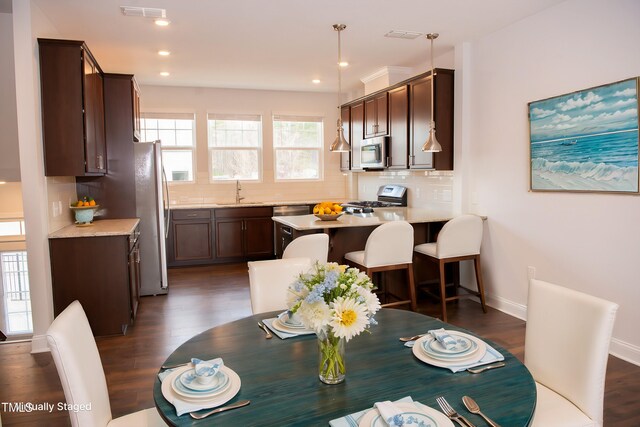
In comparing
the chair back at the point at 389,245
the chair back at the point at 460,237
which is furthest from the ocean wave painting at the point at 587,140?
the chair back at the point at 389,245

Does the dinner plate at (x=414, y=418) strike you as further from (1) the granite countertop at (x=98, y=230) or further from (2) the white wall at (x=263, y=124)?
(2) the white wall at (x=263, y=124)

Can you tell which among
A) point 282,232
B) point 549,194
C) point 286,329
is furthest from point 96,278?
point 549,194

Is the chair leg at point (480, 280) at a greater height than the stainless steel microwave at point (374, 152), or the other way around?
the stainless steel microwave at point (374, 152)

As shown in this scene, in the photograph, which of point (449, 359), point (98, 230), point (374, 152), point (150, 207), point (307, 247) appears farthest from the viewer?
point (374, 152)

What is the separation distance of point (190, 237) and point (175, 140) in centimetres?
154

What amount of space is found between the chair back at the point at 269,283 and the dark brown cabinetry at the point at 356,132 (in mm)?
3994

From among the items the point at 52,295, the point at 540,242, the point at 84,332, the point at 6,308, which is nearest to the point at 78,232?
the point at 52,295

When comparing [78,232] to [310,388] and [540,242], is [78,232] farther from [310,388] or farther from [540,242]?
[540,242]

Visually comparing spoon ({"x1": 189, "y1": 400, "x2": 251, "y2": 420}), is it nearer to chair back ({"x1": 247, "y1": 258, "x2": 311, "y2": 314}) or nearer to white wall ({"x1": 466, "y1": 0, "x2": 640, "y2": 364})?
chair back ({"x1": 247, "y1": 258, "x2": 311, "y2": 314})

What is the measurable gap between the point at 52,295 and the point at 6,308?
0.75m

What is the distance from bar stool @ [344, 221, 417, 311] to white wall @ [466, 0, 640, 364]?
42.0 inches

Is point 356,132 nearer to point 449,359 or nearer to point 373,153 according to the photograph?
point 373,153

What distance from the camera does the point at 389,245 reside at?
146 inches

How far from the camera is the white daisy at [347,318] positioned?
1.24 metres
